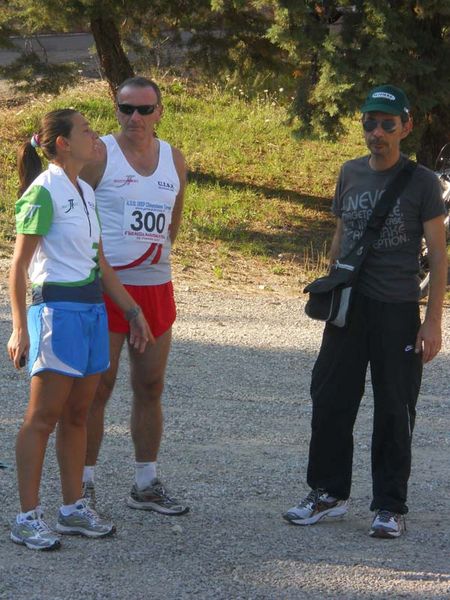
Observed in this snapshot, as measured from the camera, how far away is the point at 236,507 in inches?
193

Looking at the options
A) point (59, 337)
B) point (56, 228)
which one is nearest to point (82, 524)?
point (59, 337)

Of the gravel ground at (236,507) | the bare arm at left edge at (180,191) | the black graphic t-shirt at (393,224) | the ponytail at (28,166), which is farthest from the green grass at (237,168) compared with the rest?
the ponytail at (28,166)

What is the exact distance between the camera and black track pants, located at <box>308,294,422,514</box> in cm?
453

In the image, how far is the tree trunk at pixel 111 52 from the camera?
1426 cm

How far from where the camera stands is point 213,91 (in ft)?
61.6

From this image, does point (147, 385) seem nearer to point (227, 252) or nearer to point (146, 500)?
point (146, 500)

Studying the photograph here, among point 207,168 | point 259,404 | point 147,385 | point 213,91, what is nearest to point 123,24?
point 207,168

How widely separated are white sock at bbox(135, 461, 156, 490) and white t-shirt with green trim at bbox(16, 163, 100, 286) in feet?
3.60

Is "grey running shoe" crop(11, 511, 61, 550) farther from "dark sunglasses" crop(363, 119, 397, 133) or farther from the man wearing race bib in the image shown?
"dark sunglasses" crop(363, 119, 397, 133)

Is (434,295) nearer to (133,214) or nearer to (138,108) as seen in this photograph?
(133,214)

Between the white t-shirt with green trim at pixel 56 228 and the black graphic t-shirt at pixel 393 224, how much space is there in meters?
1.20

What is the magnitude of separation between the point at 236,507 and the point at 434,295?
1392mm

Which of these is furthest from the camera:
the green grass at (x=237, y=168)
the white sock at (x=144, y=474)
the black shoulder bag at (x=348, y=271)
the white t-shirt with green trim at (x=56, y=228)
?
the green grass at (x=237, y=168)

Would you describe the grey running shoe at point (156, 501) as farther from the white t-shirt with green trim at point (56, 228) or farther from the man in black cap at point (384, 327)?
the white t-shirt with green trim at point (56, 228)
